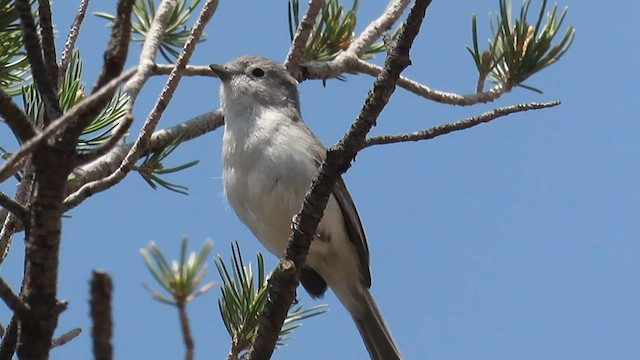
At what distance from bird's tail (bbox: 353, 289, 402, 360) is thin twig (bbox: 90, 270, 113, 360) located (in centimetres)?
354

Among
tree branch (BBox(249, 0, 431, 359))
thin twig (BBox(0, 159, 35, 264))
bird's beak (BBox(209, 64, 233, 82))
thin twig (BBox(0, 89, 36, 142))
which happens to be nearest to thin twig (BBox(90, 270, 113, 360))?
thin twig (BBox(0, 89, 36, 142))

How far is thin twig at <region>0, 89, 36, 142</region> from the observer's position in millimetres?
1512

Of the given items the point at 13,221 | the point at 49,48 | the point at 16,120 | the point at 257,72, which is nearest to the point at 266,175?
the point at 257,72

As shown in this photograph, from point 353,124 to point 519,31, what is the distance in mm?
1855

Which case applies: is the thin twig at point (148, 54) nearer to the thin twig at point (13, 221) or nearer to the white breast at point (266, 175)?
the thin twig at point (13, 221)

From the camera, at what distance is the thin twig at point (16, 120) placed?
1.51 m

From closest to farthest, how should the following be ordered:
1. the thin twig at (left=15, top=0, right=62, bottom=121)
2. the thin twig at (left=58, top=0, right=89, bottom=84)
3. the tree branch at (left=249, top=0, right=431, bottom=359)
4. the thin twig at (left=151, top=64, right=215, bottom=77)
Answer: the thin twig at (left=15, top=0, right=62, bottom=121), the tree branch at (left=249, top=0, right=431, bottom=359), the thin twig at (left=58, top=0, right=89, bottom=84), the thin twig at (left=151, top=64, right=215, bottom=77)

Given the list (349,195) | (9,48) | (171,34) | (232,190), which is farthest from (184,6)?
(9,48)

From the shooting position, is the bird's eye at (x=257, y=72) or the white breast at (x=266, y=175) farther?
the bird's eye at (x=257, y=72)

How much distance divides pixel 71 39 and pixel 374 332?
7.92 feet

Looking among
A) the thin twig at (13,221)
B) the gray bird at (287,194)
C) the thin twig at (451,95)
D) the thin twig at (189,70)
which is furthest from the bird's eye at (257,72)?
the thin twig at (13,221)

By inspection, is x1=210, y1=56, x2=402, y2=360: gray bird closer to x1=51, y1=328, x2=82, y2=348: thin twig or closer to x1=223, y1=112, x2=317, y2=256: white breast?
x1=223, y1=112, x2=317, y2=256: white breast

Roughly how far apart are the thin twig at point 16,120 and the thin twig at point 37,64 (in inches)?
1.8

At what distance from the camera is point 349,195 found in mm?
4707
